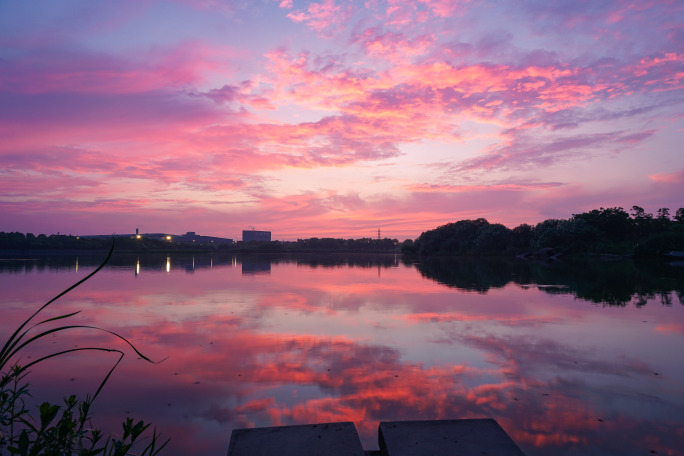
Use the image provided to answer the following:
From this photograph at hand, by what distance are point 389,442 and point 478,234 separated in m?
91.6

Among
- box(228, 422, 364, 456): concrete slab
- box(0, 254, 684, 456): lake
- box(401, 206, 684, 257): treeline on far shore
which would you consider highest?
box(401, 206, 684, 257): treeline on far shore

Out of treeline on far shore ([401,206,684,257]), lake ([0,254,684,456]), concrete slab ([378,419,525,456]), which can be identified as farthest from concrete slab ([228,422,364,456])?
treeline on far shore ([401,206,684,257])

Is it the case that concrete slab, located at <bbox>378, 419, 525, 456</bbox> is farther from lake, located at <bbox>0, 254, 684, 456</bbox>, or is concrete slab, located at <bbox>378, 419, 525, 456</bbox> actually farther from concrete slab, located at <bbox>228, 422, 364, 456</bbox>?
lake, located at <bbox>0, 254, 684, 456</bbox>

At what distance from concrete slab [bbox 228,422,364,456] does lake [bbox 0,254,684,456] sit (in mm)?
748

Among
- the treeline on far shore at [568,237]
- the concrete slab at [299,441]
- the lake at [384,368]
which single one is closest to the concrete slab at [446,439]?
the concrete slab at [299,441]

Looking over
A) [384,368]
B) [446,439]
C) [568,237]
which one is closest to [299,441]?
[446,439]

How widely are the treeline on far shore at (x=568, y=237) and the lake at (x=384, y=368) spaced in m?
58.2

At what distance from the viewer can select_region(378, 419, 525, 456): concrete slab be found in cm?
436

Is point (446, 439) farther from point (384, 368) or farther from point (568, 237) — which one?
point (568, 237)

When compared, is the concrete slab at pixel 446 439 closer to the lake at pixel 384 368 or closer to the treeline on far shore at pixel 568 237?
the lake at pixel 384 368

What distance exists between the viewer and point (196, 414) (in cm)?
617

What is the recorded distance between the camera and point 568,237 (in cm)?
7188

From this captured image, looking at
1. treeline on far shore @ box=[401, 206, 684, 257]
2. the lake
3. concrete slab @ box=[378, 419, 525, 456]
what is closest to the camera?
concrete slab @ box=[378, 419, 525, 456]

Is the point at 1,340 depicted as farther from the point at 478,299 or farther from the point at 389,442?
the point at 478,299
